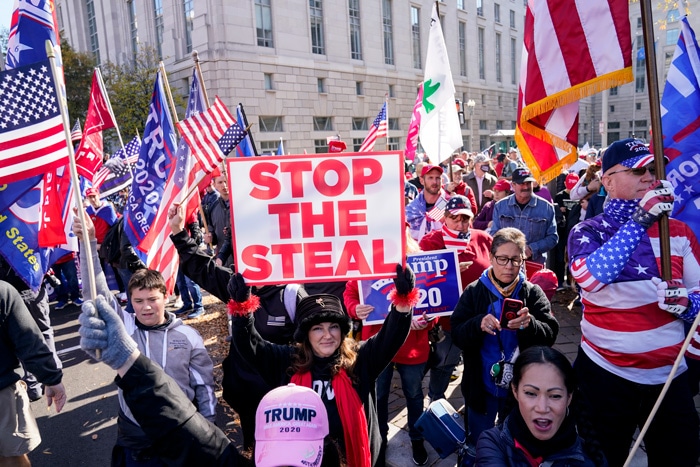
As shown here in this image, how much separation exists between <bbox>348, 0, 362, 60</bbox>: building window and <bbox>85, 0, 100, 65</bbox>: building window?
1830cm

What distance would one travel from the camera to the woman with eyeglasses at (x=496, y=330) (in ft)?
9.50

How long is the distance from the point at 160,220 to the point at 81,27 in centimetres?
3844

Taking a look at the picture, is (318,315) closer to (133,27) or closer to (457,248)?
(457,248)

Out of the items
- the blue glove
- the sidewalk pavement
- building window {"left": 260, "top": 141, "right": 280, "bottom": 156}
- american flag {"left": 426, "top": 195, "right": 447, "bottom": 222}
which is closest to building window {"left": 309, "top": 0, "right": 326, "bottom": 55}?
building window {"left": 260, "top": 141, "right": 280, "bottom": 156}

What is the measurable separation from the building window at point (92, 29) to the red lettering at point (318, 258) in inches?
1492

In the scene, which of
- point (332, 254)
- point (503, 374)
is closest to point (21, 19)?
point (332, 254)

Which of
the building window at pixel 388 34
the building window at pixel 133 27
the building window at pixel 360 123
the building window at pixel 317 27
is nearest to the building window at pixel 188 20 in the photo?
the building window at pixel 133 27

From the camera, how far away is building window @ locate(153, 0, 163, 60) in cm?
2725

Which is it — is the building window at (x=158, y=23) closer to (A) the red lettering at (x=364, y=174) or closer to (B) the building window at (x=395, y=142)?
(B) the building window at (x=395, y=142)

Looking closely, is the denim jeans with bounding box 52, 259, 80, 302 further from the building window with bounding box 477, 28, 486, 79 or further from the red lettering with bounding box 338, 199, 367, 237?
the building window with bounding box 477, 28, 486, 79

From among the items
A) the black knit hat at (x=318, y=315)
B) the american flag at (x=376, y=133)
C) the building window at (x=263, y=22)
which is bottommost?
the black knit hat at (x=318, y=315)

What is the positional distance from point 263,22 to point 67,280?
834 inches

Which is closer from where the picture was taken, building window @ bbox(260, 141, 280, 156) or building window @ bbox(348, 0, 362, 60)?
building window @ bbox(260, 141, 280, 156)

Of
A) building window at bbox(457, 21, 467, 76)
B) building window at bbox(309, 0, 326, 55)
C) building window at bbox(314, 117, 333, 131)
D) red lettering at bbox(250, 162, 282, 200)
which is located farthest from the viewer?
building window at bbox(457, 21, 467, 76)
